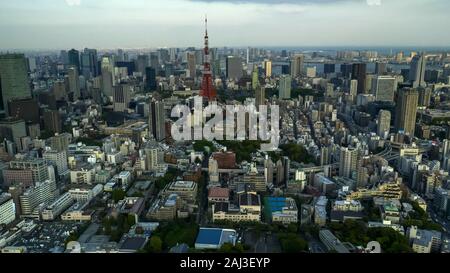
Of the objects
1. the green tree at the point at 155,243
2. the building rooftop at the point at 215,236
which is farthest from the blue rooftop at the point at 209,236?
the green tree at the point at 155,243

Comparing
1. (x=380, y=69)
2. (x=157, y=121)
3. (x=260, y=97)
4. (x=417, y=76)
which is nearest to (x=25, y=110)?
(x=157, y=121)

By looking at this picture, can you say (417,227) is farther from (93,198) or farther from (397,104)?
(397,104)

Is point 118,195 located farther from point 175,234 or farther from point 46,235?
point 175,234

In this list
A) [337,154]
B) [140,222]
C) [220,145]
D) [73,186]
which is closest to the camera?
[140,222]

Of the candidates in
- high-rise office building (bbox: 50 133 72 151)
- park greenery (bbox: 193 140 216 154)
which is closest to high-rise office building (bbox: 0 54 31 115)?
high-rise office building (bbox: 50 133 72 151)

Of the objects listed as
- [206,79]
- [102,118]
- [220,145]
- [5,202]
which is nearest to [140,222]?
[5,202]

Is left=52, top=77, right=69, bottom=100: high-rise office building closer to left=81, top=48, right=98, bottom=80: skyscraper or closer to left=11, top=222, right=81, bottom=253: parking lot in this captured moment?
left=81, top=48, right=98, bottom=80: skyscraper

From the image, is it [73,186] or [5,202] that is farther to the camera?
[73,186]
